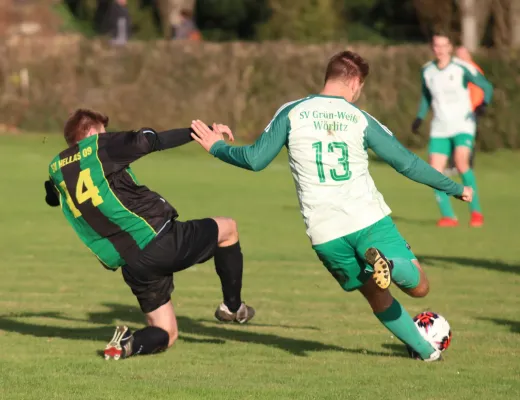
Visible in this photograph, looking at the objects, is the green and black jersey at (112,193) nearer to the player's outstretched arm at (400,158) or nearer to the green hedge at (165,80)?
the player's outstretched arm at (400,158)

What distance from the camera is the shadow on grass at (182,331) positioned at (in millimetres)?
8523

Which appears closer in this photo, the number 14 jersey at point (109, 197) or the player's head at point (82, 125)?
the number 14 jersey at point (109, 197)

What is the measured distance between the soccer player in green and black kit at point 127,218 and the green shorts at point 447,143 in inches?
335

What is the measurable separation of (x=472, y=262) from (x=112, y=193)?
6272mm

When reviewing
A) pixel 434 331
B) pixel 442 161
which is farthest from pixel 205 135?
pixel 442 161

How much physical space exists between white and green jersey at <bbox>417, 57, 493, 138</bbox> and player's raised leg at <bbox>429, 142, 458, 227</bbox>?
0.31 ft

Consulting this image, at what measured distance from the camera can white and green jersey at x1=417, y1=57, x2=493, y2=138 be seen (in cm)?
1609

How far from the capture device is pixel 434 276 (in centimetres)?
1225

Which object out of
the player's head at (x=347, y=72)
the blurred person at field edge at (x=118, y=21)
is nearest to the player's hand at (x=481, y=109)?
the player's head at (x=347, y=72)

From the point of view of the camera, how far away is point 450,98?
16203 millimetres

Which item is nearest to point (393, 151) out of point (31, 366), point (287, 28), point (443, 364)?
point (443, 364)

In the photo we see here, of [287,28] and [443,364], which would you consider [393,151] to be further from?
[287,28]

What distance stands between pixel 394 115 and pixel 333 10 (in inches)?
585

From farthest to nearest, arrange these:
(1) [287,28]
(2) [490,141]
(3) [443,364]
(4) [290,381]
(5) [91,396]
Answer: (1) [287,28] < (2) [490,141] < (3) [443,364] < (4) [290,381] < (5) [91,396]
